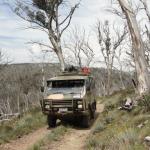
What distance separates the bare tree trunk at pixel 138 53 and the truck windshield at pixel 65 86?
8.85ft

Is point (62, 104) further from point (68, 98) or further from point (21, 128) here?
point (21, 128)

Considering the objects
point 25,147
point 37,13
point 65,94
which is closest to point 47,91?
point 65,94

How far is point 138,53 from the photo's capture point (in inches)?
722

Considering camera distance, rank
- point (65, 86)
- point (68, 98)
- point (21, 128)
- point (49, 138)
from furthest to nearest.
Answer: point (21, 128), point (65, 86), point (68, 98), point (49, 138)

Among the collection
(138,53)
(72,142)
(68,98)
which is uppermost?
(138,53)

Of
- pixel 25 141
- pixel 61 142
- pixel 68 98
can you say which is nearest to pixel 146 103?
pixel 68 98

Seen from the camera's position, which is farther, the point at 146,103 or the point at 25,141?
the point at 25,141

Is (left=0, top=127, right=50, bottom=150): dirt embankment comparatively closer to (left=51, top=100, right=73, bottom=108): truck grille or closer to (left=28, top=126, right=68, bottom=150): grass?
(left=28, top=126, right=68, bottom=150): grass

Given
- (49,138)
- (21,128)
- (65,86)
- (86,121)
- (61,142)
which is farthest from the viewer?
(21,128)

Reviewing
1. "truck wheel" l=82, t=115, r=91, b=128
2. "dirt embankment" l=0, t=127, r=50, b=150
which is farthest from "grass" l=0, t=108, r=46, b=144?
"truck wheel" l=82, t=115, r=91, b=128

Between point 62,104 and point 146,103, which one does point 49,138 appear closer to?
point 62,104

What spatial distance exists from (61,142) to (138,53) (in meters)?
6.19

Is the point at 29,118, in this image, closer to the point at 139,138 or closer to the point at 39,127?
the point at 39,127

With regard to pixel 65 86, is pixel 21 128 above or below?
below
